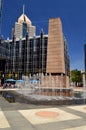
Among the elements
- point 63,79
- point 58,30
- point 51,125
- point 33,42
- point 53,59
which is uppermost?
point 33,42

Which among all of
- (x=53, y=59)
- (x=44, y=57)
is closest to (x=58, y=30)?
(x=53, y=59)

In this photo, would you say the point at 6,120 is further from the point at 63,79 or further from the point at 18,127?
the point at 63,79

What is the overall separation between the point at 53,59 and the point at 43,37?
78412 millimetres

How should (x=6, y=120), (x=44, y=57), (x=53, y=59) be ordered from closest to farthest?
1. (x=6, y=120)
2. (x=53, y=59)
3. (x=44, y=57)

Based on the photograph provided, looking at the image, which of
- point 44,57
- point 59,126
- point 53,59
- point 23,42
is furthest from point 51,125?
point 23,42

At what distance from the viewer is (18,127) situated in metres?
7.73

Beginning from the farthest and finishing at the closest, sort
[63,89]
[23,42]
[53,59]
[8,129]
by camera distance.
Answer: [23,42], [53,59], [63,89], [8,129]

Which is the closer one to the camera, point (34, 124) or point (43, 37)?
point (34, 124)

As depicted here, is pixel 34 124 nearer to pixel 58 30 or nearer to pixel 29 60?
pixel 58 30

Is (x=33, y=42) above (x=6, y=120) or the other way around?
above

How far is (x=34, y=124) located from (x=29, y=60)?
316 ft

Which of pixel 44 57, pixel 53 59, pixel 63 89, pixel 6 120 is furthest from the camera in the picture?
pixel 44 57

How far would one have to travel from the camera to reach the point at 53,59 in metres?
25.0

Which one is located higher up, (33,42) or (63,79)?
(33,42)
